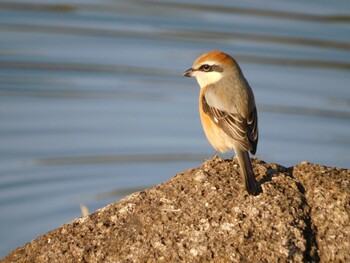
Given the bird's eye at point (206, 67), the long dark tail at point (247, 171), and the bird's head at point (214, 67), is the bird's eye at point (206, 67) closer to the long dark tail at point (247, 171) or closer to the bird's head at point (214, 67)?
the bird's head at point (214, 67)

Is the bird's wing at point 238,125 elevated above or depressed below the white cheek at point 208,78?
below

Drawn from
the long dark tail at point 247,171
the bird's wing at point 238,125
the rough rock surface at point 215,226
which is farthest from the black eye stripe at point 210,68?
the rough rock surface at point 215,226

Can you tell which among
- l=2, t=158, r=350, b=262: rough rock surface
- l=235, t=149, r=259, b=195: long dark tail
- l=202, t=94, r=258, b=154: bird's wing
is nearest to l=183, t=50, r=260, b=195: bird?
l=202, t=94, r=258, b=154: bird's wing

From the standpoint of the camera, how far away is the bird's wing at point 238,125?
801cm

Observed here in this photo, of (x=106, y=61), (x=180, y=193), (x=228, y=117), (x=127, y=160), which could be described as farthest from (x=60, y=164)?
(x=180, y=193)

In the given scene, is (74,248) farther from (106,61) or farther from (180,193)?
(106,61)

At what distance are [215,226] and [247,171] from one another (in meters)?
0.69

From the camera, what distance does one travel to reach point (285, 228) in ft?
20.1

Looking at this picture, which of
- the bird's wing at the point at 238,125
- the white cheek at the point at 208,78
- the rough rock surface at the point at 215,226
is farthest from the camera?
the white cheek at the point at 208,78

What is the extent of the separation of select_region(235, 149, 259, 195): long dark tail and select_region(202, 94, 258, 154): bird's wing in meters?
0.43

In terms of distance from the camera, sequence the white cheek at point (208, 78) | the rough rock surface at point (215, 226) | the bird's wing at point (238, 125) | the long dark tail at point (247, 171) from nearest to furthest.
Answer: the rough rock surface at point (215, 226) < the long dark tail at point (247, 171) < the bird's wing at point (238, 125) < the white cheek at point (208, 78)

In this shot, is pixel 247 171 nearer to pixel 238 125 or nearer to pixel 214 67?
pixel 238 125

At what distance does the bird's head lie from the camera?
8.70 m

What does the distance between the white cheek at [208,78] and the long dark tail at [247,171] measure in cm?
125
